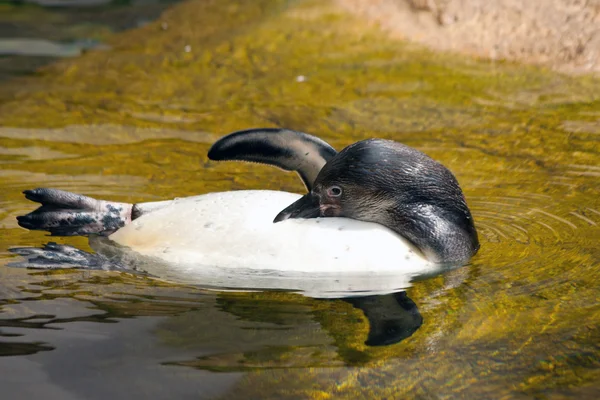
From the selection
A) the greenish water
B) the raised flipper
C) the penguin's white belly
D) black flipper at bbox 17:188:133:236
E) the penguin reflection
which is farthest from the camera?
black flipper at bbox 17:188:133:236

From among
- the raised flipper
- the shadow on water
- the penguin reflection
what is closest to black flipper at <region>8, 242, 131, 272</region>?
Result: the raised flipper

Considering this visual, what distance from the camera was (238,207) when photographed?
13.6ft

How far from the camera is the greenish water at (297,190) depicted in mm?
3062

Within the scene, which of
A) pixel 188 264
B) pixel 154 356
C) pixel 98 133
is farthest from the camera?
pixel 98 133

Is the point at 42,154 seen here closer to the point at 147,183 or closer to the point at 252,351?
the point at 147,183

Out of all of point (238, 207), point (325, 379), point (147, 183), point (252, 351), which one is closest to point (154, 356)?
point (252, 351)

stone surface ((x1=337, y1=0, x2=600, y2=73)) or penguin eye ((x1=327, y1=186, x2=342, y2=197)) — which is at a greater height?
stone surface ((x1=337, y1=0, x2=600, y2=73))

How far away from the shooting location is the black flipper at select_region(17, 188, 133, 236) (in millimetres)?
4406

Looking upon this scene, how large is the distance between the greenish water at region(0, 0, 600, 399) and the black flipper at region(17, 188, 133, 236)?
9 centimetres

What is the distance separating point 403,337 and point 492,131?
3.28 meters

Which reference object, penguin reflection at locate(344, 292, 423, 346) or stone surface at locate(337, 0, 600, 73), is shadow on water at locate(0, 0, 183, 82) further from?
penguin reflection at locate(344, 292, 423, 346)

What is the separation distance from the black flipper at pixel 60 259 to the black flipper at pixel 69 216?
29 centimetres

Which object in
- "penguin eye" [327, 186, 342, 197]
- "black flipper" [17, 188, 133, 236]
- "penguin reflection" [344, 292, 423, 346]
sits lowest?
"penguin reflection" [344, 292, 423, 346]

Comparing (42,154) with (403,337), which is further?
(42,154)
